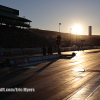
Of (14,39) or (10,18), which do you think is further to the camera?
(10,18)

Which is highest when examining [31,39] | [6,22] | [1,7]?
[1,7]

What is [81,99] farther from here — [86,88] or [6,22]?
[6,22]

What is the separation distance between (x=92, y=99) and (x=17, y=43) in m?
56.2

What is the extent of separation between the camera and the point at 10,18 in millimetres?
69250

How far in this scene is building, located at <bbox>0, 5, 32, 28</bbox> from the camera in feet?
216

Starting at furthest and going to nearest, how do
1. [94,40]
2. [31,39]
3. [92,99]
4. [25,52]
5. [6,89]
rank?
[94,40], [31,39], [25,52], [6,89], [92,99]

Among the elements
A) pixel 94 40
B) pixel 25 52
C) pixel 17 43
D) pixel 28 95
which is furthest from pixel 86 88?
pixel 94 40

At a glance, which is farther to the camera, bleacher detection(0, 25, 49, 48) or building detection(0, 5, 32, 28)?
building detection(0, 5, 32, 28)

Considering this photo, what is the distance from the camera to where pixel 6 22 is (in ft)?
221

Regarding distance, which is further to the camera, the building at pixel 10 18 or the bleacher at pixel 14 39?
the building at pixel 10 18

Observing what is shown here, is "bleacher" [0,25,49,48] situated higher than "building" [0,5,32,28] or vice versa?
"building" [0,5,32,28]

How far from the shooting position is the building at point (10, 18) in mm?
65738

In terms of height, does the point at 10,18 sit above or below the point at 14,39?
above

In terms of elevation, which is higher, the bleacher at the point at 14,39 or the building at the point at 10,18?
the building at the point at 10,18
